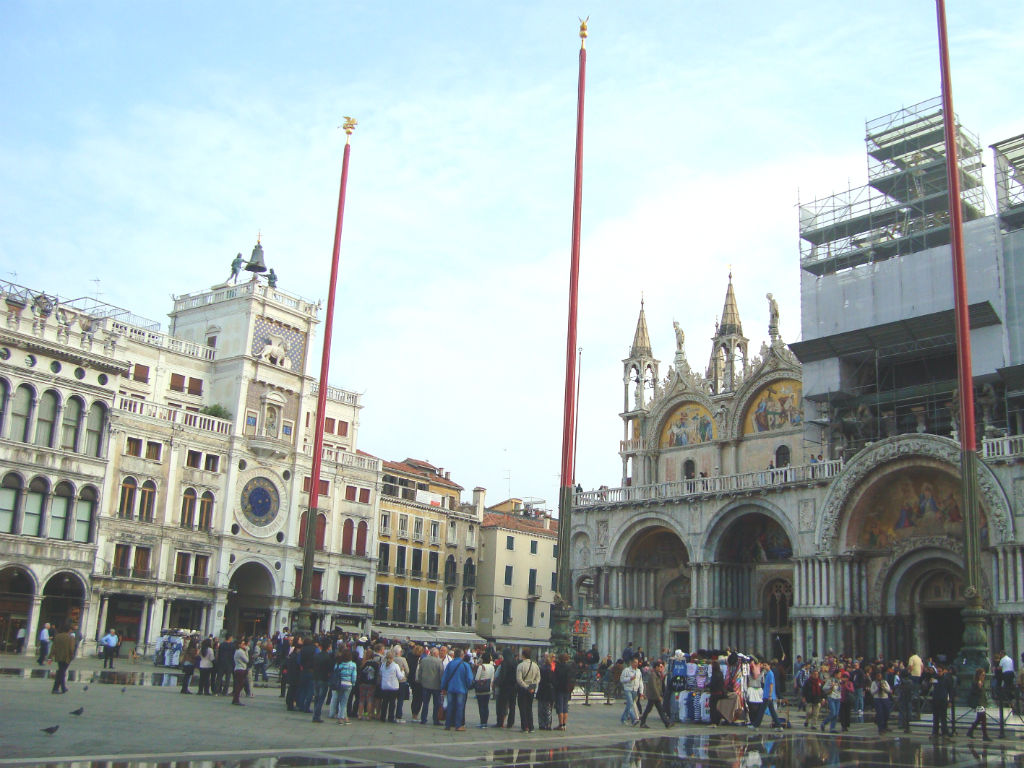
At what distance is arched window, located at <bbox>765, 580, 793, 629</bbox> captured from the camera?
1557 inches

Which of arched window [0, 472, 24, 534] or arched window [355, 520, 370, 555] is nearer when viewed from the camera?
arched window [0, 472, 24, 534]

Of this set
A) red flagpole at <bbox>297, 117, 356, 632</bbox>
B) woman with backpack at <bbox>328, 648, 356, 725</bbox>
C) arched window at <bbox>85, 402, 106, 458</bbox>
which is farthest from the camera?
arched window at <bbox>85, 402, 106, 458</bbox>

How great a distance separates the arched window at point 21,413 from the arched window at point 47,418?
41 cm

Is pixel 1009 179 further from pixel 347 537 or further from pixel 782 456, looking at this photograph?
pixel 347 537

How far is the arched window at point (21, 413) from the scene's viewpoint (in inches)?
1489

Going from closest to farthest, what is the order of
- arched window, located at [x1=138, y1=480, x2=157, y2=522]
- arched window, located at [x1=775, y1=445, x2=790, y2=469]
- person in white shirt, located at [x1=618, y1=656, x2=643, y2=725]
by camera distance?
person in white shirt, located at [x1=618, y1=656, x2=643, y2=725] < arched window, located at [x1=775, y1=445, x2=790, y2=469] < arched window, located at [x1=138, y1=480, x2=157, y2=522]

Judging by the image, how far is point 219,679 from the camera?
2331 cm

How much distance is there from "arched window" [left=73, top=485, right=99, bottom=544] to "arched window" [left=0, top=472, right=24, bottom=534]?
2556mm

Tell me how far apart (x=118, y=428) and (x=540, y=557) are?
30727 mm

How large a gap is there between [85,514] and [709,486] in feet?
82.5

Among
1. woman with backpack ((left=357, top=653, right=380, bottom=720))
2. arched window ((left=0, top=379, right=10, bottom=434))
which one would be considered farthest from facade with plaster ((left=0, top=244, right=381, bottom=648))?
woman with backpack ((left=357, top=653, right=380, bottom=720))

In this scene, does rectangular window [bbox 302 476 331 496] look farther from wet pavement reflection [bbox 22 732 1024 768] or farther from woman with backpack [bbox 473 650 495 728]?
wet pavement reflection [bbox 22 732 1024 768]

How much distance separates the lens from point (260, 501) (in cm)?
4925

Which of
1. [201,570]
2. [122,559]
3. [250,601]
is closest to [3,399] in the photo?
[122,559]
